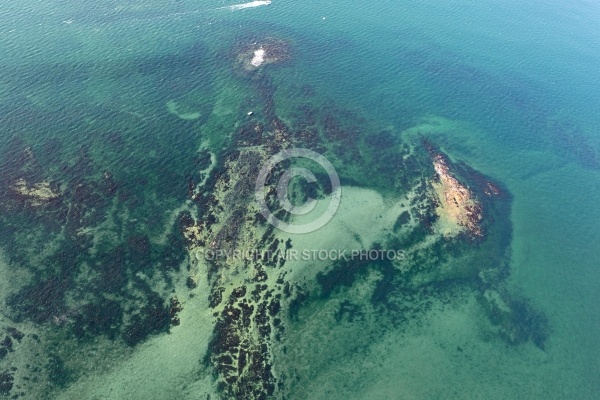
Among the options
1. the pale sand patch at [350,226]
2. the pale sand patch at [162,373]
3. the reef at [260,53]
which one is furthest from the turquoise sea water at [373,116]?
the pale sand patch at [350,226]

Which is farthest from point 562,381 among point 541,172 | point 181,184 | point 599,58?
point 599,58

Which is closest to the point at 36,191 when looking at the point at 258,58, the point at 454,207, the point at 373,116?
the point at 258,58

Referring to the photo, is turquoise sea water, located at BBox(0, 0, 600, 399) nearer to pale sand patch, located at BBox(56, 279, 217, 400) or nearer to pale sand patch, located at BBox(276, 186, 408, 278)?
pale sand patch, located at BBox(56, 279, 217, 400)

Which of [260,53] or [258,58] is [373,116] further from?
[260,53]

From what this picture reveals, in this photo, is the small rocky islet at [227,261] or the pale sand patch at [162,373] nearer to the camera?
the pale sand patch at [162,373]

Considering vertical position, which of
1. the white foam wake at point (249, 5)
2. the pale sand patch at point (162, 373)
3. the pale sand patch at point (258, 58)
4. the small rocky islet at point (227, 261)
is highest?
the white foam wake at point (249, 5)

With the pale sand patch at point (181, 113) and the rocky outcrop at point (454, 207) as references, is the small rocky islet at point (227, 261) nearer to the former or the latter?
the rocky outcrop at point (454, 207)

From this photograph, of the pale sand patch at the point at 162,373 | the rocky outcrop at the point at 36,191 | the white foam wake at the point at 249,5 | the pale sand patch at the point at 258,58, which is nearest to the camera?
the pale sand patch at the point at 162,373
